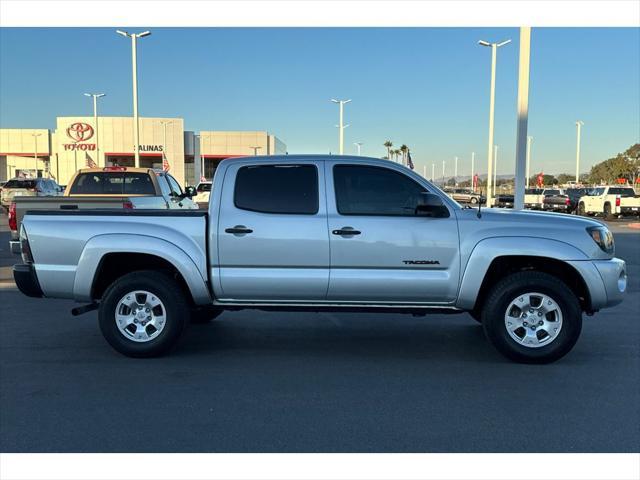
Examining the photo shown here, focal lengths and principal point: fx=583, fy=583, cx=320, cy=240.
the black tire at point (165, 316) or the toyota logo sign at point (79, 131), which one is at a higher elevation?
the toyota logo sign at point (79, 131)

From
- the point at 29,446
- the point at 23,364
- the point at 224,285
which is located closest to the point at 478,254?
the point at 224,285

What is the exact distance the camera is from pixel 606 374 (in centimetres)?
544

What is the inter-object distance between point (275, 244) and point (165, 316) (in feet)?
4.38

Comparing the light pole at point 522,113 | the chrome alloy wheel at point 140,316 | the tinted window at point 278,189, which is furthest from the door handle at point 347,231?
the light pole at point 522,113

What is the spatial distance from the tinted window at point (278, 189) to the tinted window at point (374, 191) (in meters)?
0.27

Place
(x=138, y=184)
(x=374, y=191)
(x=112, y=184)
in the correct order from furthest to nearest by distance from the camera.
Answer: (x=112, y=184), (x=138, y=184), (x=374, y=191)

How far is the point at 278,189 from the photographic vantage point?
5891mm

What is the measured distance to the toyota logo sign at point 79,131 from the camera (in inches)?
2483

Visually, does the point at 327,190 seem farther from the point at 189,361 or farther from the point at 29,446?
the point at 29,446

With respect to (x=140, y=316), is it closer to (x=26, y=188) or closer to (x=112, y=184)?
(x=112, y=184)

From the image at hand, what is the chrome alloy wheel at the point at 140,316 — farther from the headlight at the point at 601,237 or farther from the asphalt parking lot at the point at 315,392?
the headlight at the point at 601,237

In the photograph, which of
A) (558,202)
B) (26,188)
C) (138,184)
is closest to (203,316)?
(138,184)

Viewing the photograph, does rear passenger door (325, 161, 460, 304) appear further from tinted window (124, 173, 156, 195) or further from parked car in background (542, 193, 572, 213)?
parked car in background (542, 193, 572, 213)

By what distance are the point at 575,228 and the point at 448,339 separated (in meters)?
1.90
